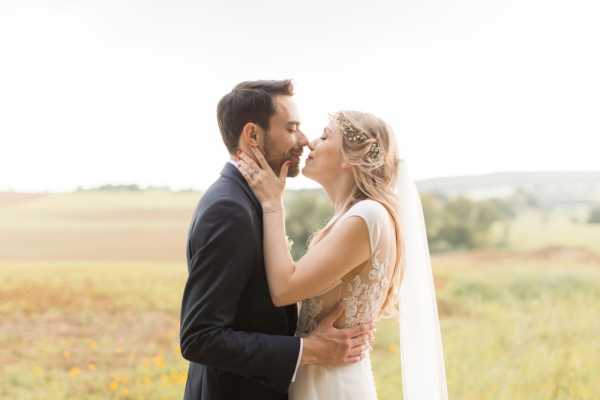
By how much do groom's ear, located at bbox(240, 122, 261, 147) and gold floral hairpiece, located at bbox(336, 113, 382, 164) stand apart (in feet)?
0.75

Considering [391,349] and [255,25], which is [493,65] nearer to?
[255,25]

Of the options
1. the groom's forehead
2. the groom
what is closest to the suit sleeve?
the groom

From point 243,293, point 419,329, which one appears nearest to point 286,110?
point 243,293

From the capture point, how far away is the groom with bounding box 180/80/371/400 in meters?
1.54

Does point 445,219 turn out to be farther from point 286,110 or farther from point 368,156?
point 286,110

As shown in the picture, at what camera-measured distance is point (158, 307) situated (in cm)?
365

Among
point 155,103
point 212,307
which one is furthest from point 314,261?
point 155,103

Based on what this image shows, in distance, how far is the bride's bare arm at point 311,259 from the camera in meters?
1.66

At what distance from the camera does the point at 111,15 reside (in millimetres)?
3592

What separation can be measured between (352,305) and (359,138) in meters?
0.43

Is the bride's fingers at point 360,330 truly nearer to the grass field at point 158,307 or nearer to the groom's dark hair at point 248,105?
the groom's dark hair at point 248,105

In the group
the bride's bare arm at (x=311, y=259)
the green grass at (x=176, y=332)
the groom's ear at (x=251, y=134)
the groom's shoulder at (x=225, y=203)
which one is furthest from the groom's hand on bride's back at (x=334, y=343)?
the green grass at (x=176, y=332)

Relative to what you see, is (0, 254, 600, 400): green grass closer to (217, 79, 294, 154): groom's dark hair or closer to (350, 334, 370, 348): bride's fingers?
(350, 334, 370, 348): bride's fingers

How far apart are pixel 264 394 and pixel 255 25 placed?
7.77 feet
